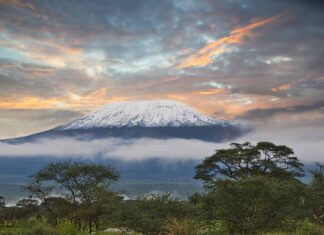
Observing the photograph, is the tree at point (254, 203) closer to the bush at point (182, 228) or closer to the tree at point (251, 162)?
the bush at point (182, 228)

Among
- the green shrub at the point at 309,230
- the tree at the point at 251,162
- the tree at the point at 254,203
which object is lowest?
the green shrub at the point at 309,230

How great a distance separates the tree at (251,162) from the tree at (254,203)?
93.0 ft

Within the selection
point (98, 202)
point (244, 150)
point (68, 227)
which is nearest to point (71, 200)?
point (98, 202)

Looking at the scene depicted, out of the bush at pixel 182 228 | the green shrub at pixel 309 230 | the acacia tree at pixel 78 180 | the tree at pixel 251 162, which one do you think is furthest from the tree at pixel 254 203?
the acacia tree at pixel 78 180

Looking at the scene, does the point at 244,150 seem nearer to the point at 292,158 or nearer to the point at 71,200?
the point at 292,158

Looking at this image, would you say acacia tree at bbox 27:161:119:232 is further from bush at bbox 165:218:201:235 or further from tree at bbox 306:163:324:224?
bush at bbox 165:218:201:235

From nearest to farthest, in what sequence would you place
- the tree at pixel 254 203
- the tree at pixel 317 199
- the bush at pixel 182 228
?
the bush at pixel 182 228 < the tree at pixel 254 203 < the tree at pixel 317 199

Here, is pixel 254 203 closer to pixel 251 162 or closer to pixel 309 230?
pixel 309 230

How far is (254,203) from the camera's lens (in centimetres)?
2848

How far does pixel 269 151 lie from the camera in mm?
63219

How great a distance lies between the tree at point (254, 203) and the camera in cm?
2853

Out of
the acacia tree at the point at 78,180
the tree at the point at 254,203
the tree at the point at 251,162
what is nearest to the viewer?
the tree at the point at 254,203

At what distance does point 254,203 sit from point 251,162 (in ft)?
104

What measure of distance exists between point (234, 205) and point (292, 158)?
36059mm
